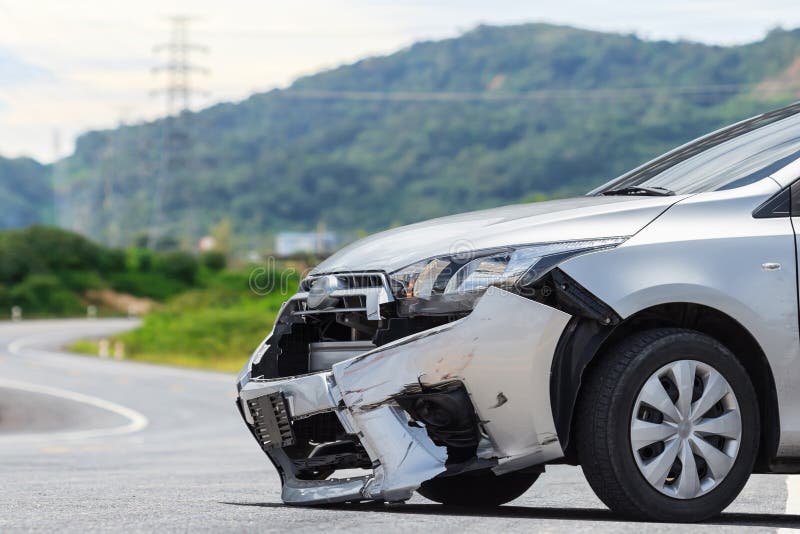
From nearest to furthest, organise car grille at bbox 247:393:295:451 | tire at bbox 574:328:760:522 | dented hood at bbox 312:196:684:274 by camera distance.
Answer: tire at bbox 574:328:760:522
dented hood at bbox 312:196:684:274
car grille at bbox 247:393:295:451

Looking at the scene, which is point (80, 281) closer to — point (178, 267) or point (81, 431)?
point (178, 267)

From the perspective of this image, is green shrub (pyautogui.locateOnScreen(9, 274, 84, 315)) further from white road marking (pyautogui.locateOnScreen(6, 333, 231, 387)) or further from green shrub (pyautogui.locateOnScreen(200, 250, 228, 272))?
white road marking (pyautogui.locateOnScreen(6, 333, 231, 387))

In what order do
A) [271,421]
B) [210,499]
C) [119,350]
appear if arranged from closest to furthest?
[271,421] < [210,499] < [119,350]

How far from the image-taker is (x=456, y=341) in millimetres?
5430

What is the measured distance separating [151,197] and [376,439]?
18549cm

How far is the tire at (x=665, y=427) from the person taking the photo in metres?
5.40

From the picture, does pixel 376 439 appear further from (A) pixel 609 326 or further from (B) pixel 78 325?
(B) pixel 78 325

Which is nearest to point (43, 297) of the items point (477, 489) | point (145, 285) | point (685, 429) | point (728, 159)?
point (145, 285)

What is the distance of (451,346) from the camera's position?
5445mm

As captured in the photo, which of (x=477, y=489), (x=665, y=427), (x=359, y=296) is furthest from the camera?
(x=477, y=489)

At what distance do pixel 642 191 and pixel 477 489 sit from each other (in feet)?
5.58

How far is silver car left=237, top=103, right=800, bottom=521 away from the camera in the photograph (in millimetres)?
5418

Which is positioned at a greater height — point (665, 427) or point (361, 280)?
point (361, 280)

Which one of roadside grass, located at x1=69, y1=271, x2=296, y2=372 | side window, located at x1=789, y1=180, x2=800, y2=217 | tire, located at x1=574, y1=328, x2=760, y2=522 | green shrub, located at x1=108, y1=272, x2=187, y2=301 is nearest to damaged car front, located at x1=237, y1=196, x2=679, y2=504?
tire, located at x1=574, y1=328, x2=760, y2=522
